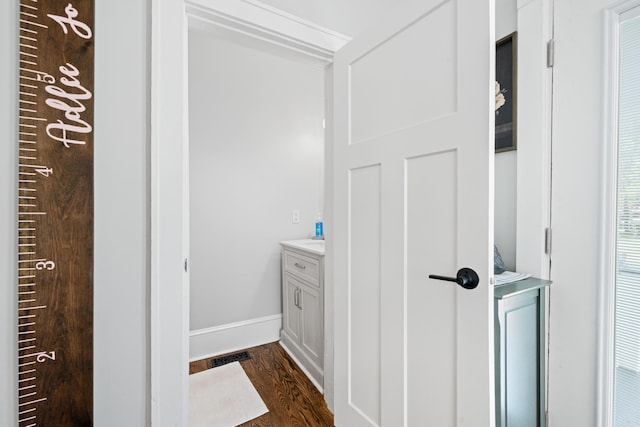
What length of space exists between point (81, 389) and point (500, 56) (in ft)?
7.71

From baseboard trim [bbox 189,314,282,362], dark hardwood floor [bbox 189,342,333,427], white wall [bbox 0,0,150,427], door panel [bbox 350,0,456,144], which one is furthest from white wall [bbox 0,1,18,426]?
baseboard trim [bbox 189,314,282,362]

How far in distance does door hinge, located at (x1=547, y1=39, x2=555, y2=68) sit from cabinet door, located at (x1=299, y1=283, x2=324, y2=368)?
5.61 ft

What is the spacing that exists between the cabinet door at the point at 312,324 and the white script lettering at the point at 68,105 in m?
1.47

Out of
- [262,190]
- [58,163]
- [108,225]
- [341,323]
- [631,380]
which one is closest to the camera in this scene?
[58,163]

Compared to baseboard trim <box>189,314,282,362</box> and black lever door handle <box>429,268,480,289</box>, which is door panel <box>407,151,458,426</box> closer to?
black lever door handle <box>429,268,480,289</box>

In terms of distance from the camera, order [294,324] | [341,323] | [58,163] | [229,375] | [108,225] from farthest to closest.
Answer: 1. [294,324]
2. [229,375]
3. [341,323]
4. [108,225]
5. [58,163]

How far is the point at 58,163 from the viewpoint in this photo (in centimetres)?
87

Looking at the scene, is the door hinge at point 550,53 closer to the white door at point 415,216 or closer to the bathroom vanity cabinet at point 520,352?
the white door at point 415,216

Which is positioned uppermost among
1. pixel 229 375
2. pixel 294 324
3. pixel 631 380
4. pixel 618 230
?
pixel 618 230

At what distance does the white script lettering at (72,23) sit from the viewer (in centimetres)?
87

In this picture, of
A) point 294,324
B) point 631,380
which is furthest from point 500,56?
point 294,324

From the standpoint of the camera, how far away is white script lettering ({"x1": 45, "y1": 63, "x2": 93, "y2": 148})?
→ 86 centimetres

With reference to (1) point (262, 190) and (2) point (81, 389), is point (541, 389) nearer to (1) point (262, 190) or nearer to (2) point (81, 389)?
(2) point (81, 389)

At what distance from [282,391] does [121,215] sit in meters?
1.47
